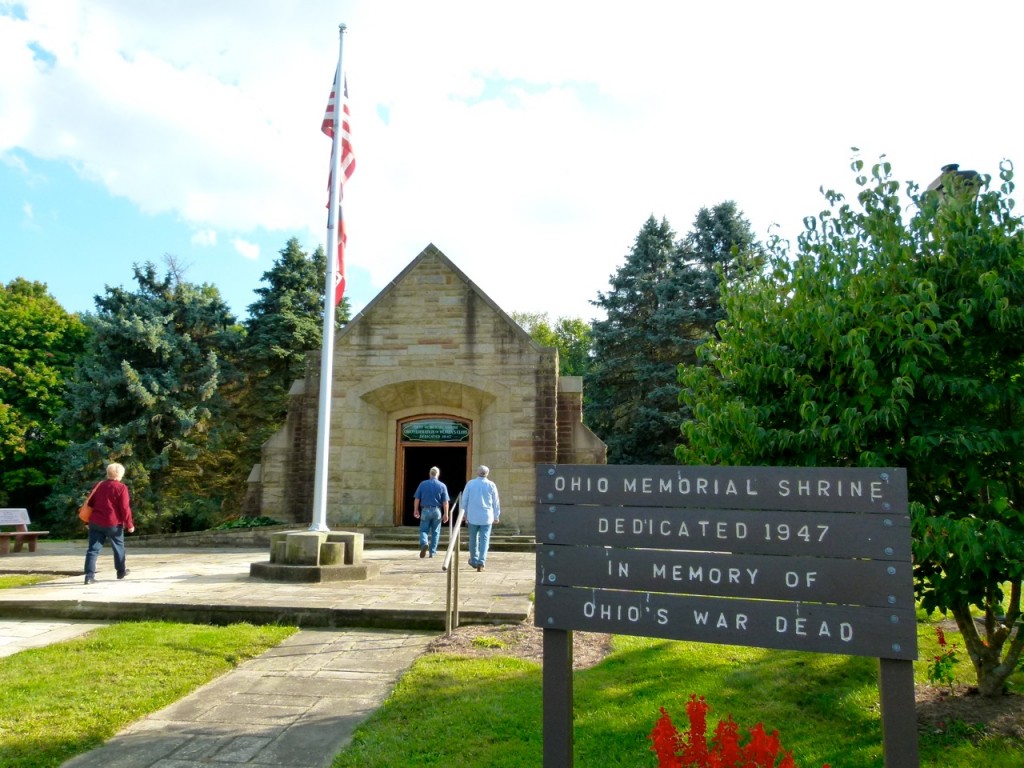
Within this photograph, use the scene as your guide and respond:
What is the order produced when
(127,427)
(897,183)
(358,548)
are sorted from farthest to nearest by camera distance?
(127,427) < (358,548) < (897,183)

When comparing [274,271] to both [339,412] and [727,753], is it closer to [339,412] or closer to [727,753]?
[339,412]

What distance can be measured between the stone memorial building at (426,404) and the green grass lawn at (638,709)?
10.1 metres

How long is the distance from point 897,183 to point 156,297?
79.8 feet

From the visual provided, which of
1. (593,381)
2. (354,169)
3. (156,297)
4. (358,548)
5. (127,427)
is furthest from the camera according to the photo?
(593,381)

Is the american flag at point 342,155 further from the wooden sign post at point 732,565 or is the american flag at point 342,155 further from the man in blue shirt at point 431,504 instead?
the wooden sign post at point 732,565

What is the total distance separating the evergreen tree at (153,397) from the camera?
21203 mm

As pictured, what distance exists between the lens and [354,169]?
10.4 m

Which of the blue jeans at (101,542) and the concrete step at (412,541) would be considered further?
the concrete step at (412,541)

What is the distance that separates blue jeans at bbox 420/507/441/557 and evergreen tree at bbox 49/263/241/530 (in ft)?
34.3

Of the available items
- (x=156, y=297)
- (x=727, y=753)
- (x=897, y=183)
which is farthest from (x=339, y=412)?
(x=727, y=753)

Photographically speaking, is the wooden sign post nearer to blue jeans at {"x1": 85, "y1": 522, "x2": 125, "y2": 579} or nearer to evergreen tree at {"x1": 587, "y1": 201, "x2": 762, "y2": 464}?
blue jeans at {"x1": 85, "y1": 522, "x2": 125, "y2": 579}

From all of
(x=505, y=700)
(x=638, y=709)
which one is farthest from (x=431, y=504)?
(x=638, y=709)

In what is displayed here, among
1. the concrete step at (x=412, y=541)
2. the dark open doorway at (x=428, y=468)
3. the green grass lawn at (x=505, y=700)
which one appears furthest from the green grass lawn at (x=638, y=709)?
the dark open doorway at (x=428, y=468)

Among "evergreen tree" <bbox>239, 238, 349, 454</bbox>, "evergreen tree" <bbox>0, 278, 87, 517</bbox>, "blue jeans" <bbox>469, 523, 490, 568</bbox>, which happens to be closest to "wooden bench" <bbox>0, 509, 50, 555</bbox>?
"blue jeans" <bbox>469, 523, 490, 568</bbox>
